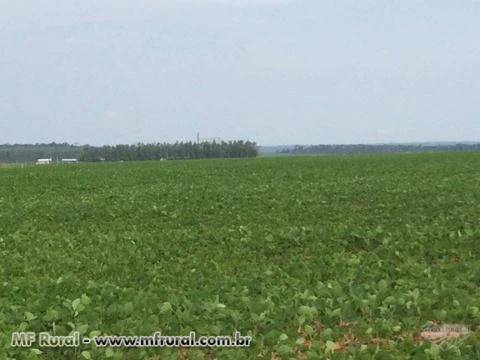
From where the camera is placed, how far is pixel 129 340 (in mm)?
4562

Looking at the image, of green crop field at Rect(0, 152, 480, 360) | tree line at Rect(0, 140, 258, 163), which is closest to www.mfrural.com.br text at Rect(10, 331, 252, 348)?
green crop field at Rect(0, 152, 480, 360)

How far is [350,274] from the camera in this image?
6.78 meters

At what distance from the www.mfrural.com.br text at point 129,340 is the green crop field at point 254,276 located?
5 cm

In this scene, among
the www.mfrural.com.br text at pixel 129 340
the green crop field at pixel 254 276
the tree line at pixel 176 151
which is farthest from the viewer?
the tree line at pixel 176 151

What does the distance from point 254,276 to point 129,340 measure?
109 inches

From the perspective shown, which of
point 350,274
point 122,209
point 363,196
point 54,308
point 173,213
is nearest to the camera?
point 54,308

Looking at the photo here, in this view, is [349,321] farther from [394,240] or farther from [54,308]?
[394,240]

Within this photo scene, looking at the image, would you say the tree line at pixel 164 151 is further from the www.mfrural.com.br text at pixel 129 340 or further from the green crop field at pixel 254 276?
the www.mfrural.com.br text at pixel 129 340

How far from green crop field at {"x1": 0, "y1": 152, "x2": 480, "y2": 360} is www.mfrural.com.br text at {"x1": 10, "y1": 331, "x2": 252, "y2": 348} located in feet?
0.16

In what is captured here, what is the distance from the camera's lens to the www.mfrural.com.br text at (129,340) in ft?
14.7

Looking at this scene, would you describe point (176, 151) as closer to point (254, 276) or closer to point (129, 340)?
point (254, 276)

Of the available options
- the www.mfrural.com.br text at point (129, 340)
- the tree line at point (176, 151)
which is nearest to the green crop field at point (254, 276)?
the www.mfrural.com.br text at point (129, 340)

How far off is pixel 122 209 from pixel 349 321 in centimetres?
1018

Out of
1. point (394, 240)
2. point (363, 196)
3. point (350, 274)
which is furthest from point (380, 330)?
point (363, 196)
